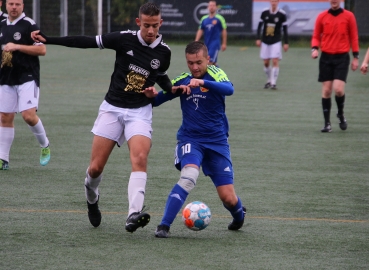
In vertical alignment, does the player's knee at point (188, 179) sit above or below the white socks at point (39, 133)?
above

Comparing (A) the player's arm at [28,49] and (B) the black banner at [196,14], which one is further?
(B) the black banner at [196,14]

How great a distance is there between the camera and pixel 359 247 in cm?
549

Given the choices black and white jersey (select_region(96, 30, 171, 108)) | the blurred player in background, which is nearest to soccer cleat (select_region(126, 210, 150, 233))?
black and white jersey (select_region(96, 30, 171, 108))

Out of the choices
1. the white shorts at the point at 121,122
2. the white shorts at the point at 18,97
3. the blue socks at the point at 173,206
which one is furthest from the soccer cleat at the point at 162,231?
the white shorts at the point at 18,97

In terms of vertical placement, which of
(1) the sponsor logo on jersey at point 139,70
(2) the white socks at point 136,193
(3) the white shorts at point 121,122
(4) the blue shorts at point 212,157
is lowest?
(2) the white socks at point 136,193

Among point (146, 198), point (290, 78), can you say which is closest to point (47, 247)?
point (146, 198)

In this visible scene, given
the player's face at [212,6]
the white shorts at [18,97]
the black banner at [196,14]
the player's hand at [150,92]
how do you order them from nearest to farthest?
the player's hand at [150,92]
the white shorts at [18,97]
the player's face at [212,6]
the black banner at [196,14]

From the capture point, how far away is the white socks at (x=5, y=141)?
28.6 ft

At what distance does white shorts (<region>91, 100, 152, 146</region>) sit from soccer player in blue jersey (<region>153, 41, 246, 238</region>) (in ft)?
0.78

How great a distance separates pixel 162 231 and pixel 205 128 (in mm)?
893

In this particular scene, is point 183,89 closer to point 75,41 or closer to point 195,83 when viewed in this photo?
point 195,83

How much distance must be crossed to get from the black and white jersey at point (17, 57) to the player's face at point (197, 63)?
126 inches

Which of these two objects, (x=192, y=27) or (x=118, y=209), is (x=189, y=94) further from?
(x=192, y=27)

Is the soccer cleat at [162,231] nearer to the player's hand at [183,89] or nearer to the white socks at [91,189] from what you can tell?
the white socks at [91,189]
